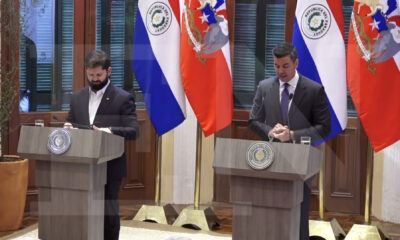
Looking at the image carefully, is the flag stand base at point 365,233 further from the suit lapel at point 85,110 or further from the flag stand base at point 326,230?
the suit lapel at point 85,110

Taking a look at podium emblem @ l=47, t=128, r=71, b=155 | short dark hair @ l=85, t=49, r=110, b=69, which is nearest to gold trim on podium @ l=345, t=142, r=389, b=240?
short dark hair @ l=85, t=49, r=110, b=69

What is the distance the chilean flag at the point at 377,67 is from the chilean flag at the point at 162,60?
1.44 meters

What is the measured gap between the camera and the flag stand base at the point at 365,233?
5.42 meters

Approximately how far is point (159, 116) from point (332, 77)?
146 centimetres

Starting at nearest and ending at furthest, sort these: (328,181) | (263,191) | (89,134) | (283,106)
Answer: (263,191) → (89,134) → (283,106) → (328,181)

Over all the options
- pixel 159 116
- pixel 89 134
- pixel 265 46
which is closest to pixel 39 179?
pixel 89 134

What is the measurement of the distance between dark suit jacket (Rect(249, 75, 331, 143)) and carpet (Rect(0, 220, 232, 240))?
1448 mm

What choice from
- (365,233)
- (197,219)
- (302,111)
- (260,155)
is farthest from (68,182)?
(365,233)

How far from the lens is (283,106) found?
4473 millimetres

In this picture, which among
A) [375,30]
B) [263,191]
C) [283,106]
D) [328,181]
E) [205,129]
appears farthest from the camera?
[328,181]

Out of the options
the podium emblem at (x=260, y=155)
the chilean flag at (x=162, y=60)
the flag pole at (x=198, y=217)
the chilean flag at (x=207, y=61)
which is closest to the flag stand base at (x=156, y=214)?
the flag pole at (x=198, y=217)

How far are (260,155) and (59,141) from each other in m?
1.19

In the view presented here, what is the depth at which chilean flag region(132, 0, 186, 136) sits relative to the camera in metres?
5.98

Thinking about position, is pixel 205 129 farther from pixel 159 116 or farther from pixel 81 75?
pixel 81 75
